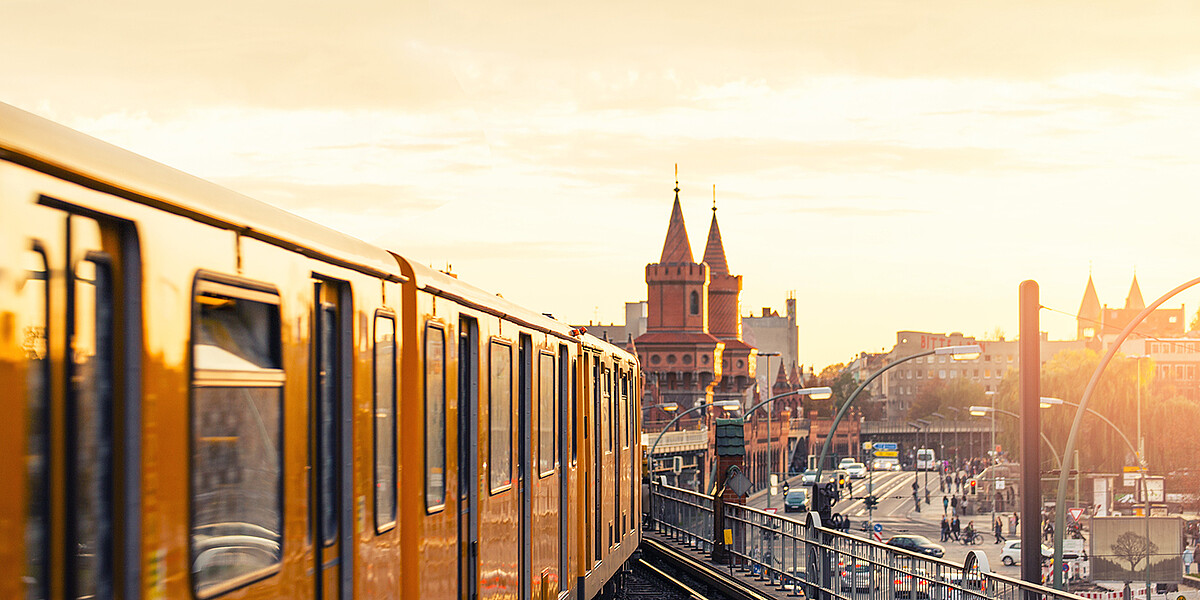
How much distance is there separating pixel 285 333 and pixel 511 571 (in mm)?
5156

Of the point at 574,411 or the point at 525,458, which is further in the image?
the point at 574,411

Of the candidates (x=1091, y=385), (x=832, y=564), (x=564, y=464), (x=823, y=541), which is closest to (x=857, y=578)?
(x=832, y=564)

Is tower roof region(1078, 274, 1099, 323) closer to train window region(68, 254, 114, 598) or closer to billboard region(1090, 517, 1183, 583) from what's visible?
billboard region(1090, 517, 1183, 583)

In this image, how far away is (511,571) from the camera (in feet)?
31.6

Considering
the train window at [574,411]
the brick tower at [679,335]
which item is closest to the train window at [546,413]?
the train window at [574,411]

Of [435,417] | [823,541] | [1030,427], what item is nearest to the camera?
[435,417]

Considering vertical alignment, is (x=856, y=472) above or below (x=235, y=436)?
below

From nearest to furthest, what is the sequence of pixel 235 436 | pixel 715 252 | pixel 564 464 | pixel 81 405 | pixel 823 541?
pixel 81 405
pixel 235 436
pixel 564 464
pixel 823 541
pixel 715 252

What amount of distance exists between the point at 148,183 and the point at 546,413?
24.1 ft

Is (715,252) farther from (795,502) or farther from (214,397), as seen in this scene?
(214,397)

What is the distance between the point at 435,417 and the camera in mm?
7242

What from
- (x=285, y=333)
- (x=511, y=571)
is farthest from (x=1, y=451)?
(x=511, y=571)

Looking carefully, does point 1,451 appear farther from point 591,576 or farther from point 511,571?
point 591,576

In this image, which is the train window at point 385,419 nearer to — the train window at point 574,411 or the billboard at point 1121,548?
the train window at point 574,411
